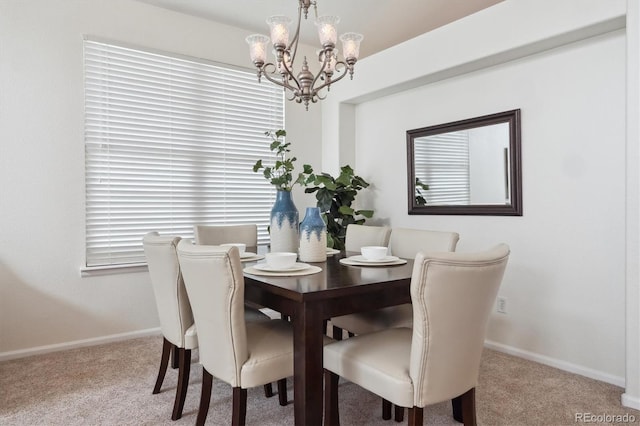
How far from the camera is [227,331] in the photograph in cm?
163

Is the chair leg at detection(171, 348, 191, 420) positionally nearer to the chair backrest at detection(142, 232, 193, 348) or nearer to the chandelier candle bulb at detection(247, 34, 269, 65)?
the chair backrest at detection(142, 232, 193, 348)

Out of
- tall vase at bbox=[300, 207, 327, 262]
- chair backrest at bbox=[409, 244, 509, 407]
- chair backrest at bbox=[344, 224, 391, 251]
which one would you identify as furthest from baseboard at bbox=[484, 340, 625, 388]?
tall vase at bbox=[300, 207, 327, 262]

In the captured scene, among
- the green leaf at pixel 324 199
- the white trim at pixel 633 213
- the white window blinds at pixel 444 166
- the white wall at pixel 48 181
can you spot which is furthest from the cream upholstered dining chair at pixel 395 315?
the white wall at pixel 48 181

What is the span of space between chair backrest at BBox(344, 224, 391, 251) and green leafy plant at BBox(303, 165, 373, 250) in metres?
0.81

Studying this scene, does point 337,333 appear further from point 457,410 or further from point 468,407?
point 468,407

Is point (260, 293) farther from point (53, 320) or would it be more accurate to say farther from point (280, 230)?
point (53, 320)

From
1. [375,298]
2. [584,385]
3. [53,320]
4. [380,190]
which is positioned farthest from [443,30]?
[53,320]

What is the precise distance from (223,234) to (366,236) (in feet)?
3.51

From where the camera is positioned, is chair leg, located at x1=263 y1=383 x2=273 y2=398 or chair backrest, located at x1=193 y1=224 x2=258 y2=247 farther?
chair backrest, located at x1=193 y1=224 x2=258 y2=247

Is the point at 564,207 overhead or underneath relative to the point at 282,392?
overhead

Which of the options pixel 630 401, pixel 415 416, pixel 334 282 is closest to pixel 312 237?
pixel 334 282

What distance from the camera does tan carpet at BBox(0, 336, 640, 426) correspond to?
2084 mm

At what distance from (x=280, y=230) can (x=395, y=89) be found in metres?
2.08

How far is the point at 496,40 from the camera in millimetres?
2893
